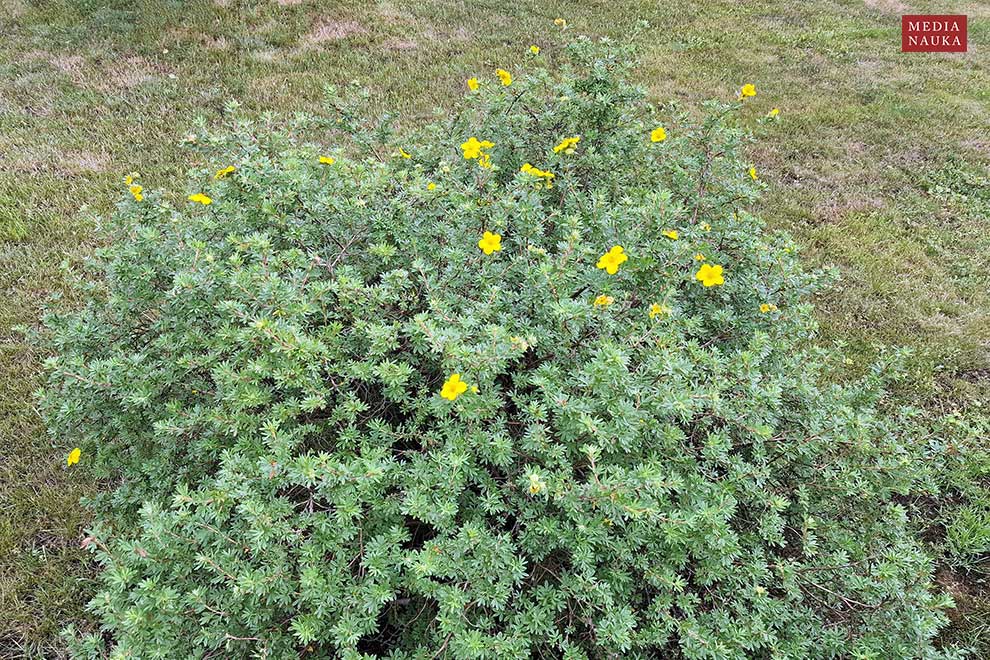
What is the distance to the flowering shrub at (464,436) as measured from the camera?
1.54m

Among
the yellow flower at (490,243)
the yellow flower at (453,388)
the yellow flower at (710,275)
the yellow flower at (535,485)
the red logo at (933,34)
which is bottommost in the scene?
the red logo at (933,34)

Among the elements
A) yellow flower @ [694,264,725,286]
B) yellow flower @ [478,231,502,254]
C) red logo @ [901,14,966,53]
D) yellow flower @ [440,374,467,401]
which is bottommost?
red logo @ [901,14,966,53]

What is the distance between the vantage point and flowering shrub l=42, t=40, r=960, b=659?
1.54m

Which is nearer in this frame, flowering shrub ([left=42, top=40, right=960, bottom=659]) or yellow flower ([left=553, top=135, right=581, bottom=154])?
flowering shrub ([left=42, top=40, right=960, bottom=659])

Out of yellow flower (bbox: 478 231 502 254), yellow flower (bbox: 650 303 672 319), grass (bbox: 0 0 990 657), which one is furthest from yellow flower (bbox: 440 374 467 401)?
grass (bbox: 0 0 990 657)

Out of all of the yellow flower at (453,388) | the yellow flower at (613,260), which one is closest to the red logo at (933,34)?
the yellow flower at (613,260)

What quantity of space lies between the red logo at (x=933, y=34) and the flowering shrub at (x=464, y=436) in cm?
745

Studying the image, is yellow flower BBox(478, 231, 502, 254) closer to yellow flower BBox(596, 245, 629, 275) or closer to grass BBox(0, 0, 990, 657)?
yellow flower BBox(596, 245, 629, 275)

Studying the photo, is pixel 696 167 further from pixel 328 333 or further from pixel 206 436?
pixel 206 436

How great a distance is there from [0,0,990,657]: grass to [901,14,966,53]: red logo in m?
0.19

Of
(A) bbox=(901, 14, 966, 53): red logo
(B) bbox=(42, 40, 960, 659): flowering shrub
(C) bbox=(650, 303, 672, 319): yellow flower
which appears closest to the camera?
(B) bbox=(42, 40, 960, 659): flowering shrub

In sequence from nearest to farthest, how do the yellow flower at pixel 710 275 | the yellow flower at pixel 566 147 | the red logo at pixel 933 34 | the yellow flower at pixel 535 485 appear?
the yellow flower at pixel 535 485 < the yellow flower at pixel 710 275 < the yellow flower at pixel 566 147 < the red logo at pixel 933 34

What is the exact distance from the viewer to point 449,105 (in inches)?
222

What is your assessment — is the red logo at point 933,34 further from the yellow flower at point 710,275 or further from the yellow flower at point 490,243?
the yellow flower at point 490,243
